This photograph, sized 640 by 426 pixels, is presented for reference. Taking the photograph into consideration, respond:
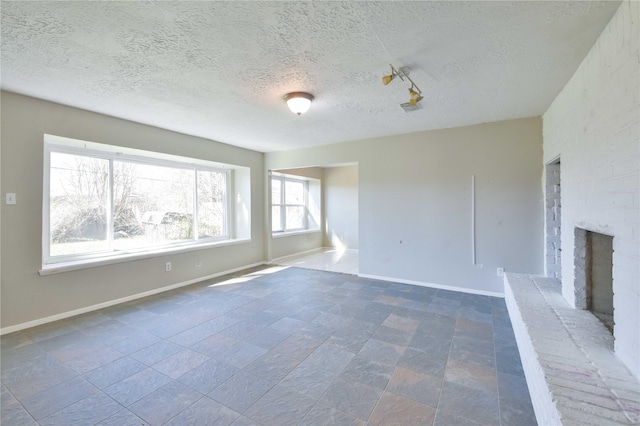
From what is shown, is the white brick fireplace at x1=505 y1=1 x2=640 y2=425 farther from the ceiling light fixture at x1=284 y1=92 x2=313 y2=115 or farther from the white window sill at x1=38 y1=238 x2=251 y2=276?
the white window sill at x1=38 y1=238 x2=251 y2=276

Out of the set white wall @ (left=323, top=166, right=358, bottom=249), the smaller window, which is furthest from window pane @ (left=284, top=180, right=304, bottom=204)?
white wall @ (left=323, top=166, right=358, bottom=249)

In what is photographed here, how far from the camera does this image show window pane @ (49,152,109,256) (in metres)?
3.30

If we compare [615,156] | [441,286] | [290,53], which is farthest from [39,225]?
[441,286]

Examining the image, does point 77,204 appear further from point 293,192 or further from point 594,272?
point 594,272

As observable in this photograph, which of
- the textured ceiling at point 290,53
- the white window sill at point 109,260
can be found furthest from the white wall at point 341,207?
the textured ceiling at point 290,53

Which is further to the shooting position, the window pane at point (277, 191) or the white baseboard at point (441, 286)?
the window pane at point (277, 191)

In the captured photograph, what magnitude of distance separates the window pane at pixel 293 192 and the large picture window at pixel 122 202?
2124 millimetres

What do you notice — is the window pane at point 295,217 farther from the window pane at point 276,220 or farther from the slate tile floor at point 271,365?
the slate tile floor at point 271,365

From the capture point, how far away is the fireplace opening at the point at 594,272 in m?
2.19

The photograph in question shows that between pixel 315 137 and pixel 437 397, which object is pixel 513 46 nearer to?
pixel 437 397

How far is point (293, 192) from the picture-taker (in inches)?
300

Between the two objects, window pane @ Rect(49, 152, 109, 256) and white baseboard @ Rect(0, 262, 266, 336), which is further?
window pane @ Rect(49, 152, 109, 256)

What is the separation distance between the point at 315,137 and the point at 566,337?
3.95 m

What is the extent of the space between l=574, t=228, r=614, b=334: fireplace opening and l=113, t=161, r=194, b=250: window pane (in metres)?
5.35
